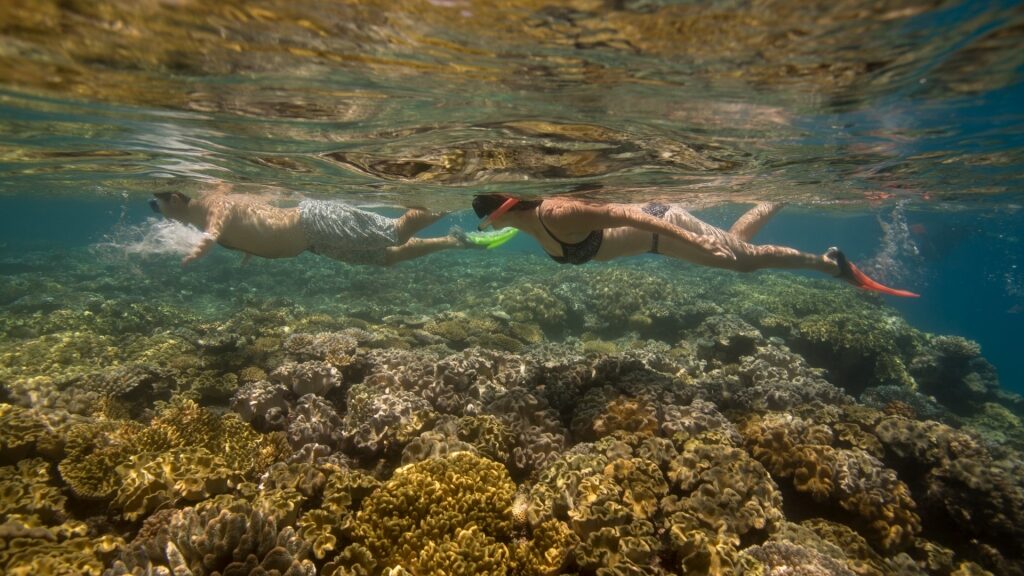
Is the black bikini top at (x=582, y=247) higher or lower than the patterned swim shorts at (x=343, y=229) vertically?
higher

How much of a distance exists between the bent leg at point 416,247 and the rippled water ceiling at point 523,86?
197 cm

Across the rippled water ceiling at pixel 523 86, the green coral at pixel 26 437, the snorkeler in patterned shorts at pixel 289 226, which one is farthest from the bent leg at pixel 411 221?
the green coral at pixel 26 437

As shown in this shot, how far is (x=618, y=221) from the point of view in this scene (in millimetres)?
7316

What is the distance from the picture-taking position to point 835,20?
4.56m

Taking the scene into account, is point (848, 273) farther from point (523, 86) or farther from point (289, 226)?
point (289, 226)

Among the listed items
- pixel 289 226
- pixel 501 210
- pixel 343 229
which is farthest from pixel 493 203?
pixel 289 226

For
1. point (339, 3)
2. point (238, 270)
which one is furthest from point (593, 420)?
point (238, 270)

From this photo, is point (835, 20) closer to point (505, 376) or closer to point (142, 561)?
point (505, 376)

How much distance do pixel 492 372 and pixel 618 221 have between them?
363 centimetres

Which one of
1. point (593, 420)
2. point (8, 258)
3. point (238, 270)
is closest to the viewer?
point (593, 420)

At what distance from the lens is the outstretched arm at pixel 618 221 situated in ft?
22.4

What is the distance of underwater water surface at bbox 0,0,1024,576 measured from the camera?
4.14m

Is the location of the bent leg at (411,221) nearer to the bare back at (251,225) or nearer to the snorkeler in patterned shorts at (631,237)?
the bare back at (251,225)

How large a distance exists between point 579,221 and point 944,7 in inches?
191
